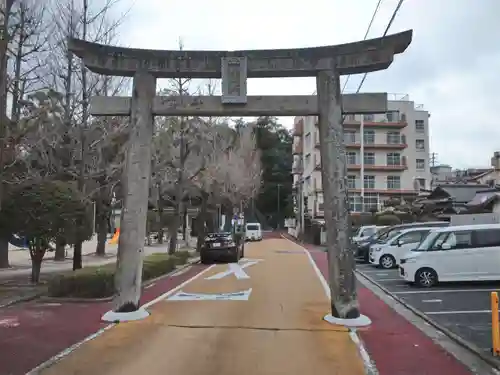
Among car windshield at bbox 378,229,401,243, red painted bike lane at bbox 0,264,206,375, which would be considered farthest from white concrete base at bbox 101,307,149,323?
car windshield at bbox 378,229,401,243

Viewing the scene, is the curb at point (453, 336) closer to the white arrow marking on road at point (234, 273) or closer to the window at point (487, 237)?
the window at point (487, 237)

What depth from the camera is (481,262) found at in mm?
14312

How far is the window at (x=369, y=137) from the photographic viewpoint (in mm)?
55500

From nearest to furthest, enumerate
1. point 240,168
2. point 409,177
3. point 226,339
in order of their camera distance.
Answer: point 226,339 → point 240,168 → point 409,177

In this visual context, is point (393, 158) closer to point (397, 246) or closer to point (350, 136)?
point (350, 136)

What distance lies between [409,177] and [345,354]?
171 feet

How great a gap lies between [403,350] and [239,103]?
18.9 feet

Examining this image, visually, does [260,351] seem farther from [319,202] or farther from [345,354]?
[319,202]

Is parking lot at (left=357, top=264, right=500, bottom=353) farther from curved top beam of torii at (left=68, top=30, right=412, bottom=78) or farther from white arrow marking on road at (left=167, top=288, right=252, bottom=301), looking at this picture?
curved top beam of torii at (left=68, top=30, right=412, bottom=78)

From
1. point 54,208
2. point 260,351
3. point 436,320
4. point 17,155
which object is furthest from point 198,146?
point 260,351

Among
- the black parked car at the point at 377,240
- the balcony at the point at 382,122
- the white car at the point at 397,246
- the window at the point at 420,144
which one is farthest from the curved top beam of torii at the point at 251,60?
the window at the point at 420,144

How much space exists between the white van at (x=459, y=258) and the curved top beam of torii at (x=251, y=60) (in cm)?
698

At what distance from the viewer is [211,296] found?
12.8 metres

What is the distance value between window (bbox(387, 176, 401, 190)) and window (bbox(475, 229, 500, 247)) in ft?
138
